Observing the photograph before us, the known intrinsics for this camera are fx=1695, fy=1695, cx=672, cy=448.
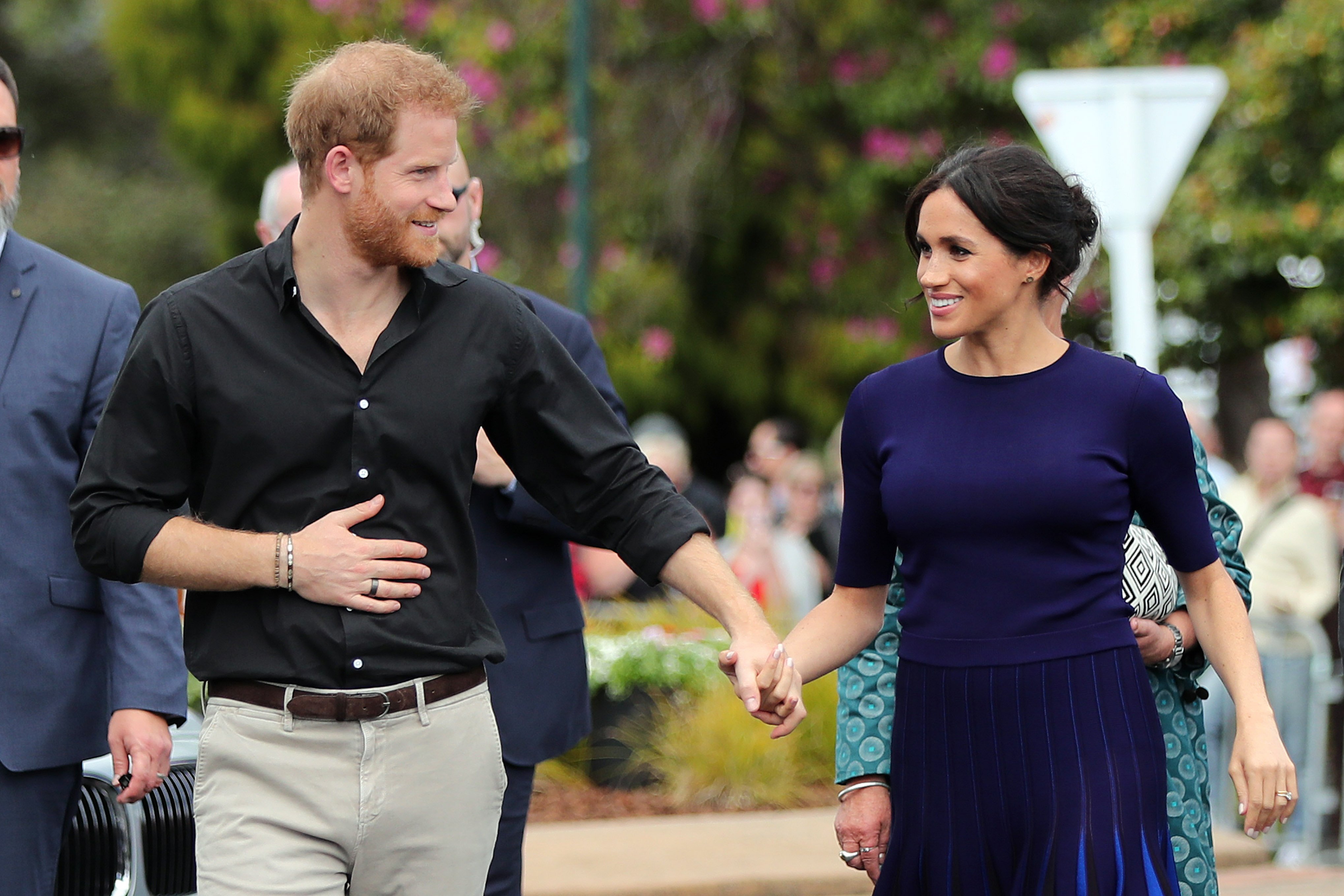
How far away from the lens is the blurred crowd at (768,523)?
941 cm

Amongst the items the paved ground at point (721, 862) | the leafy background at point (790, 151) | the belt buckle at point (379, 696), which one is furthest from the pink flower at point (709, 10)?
the belt buckle at point (379, 696)

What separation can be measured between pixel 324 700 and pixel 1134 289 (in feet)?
17.8

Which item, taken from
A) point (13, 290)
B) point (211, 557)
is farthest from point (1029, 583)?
point (13, 290)

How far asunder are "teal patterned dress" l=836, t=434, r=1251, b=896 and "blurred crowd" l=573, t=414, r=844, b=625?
14.1 feet

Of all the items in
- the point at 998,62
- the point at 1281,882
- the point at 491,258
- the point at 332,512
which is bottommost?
the point at 1281,882

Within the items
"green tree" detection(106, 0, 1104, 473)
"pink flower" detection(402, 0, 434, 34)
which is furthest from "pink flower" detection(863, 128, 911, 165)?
"pink flower" detection(402, 0, 434, 34)

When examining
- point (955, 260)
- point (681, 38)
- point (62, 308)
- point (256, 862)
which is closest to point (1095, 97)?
point (955, 260)

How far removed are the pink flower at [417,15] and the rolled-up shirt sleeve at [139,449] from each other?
39.4ft

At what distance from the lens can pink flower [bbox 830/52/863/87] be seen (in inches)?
594

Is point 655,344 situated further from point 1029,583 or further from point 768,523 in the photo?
point 1029,583

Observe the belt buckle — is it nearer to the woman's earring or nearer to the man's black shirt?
the man's black shirt

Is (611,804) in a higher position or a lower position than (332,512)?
lower

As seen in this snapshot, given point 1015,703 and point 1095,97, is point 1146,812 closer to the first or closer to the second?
point 1015,703

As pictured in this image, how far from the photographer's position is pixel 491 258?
13984 millimetres
